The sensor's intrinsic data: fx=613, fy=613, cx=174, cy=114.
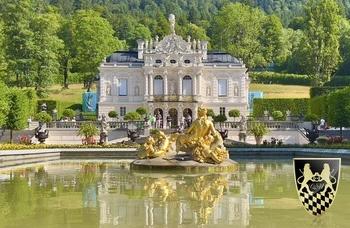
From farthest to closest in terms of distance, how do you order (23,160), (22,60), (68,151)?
1. (22,60)
2. (68,151)
3. (23,160)

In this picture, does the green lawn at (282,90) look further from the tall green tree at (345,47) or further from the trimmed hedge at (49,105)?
the trimmed hedge at (49,105)

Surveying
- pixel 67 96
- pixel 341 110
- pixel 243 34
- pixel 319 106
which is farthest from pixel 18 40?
pixel 243 34

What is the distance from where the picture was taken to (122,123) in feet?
148

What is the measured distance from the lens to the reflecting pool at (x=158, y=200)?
394 inches

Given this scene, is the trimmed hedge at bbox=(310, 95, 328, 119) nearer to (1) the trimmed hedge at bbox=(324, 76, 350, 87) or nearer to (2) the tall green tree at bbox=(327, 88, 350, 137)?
(2) the tall green tree at bbox=(327, 88, 350, 137)

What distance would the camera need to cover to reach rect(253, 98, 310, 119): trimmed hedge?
196 ft

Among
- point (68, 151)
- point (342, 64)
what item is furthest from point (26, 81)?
point (342, 64)

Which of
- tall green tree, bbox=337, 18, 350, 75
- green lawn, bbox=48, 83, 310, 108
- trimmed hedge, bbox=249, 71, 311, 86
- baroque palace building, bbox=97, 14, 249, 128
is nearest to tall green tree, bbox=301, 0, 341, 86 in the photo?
green lawn, bbox=48, 83, 310, 108

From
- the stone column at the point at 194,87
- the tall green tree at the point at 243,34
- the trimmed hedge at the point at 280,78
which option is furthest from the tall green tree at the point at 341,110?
the trimmed hedge at the point at 280,78

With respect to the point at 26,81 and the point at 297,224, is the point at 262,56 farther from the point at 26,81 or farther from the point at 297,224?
the point at 297,224

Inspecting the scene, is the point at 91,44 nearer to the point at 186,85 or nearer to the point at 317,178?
the point at 186,85

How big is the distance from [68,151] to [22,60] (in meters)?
36.4

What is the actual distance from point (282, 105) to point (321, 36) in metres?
11.9

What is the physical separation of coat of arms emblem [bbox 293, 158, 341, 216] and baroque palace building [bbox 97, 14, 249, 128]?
46.2 m
